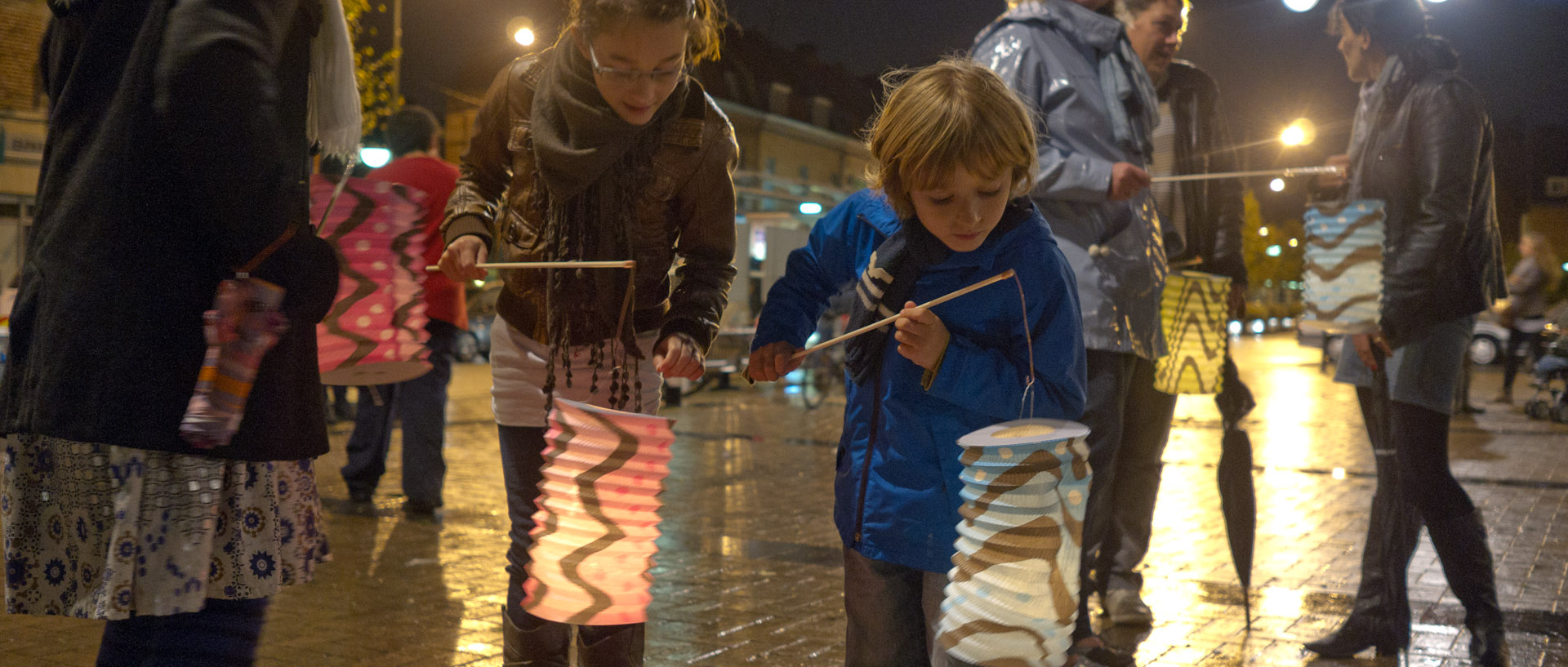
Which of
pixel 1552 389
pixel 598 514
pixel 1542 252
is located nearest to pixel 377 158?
pixel 598 514

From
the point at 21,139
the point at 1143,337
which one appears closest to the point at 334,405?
the point at 1143,337

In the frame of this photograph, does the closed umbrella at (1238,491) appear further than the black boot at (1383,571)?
Yes

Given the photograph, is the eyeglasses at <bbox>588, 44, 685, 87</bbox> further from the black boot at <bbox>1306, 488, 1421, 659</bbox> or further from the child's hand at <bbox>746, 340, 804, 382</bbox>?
the black boot at <bbox>1306, 488, 1421, 659</bbox>

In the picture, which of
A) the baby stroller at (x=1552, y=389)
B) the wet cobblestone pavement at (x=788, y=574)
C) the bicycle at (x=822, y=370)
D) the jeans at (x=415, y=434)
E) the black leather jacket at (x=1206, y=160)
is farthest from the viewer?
the bicycle at (x=822, y=370)

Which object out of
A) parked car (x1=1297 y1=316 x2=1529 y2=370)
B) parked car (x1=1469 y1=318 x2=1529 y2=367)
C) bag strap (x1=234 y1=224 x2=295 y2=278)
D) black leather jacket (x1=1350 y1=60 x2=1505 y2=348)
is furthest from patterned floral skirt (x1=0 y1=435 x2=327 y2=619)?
parked car (x1=1469 y1=318 x2=1529 y2=367)

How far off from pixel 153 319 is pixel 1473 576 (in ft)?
12.3

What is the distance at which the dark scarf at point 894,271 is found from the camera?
2426 millimetres

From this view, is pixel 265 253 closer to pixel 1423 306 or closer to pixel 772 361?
pixel 772 361

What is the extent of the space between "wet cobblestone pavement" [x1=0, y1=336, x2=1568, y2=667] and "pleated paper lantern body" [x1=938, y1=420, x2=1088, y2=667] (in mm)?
1997

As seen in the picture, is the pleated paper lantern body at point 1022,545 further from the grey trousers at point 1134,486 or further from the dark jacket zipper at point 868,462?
the grey trousers at point 1134,486

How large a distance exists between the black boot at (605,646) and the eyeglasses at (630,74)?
1178mm

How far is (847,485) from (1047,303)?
0.56 m

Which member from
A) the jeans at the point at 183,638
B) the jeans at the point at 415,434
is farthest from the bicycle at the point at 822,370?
the jeans at the point at 183,638

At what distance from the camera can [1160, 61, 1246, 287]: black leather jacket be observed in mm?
4652
